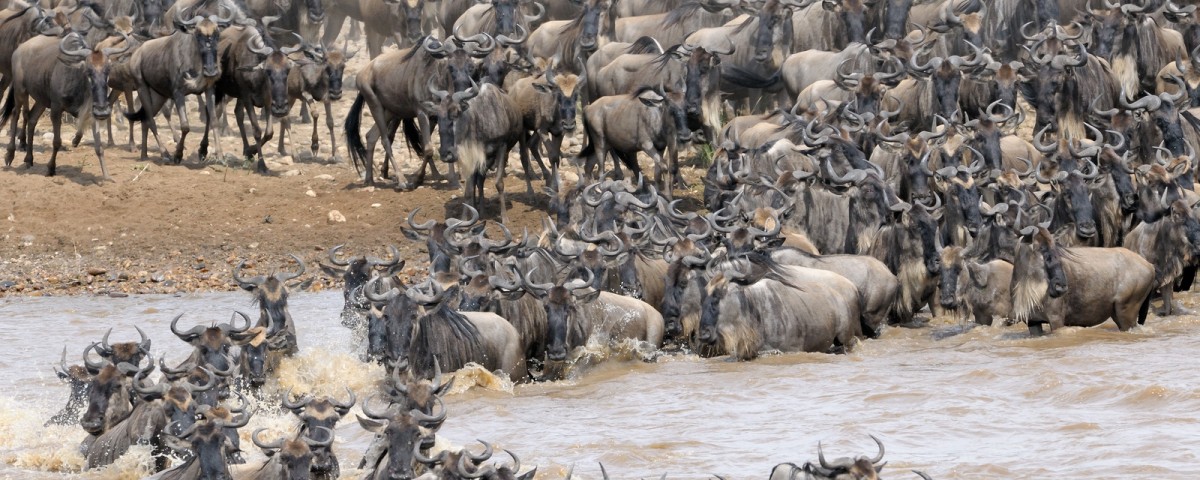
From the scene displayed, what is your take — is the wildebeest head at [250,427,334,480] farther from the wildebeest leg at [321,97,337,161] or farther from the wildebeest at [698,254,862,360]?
the wildebeest leg at [321,97,337,161]

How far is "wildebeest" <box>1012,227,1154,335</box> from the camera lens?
1308 centimetres

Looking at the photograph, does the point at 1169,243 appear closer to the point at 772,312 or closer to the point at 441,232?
the point at 772,312

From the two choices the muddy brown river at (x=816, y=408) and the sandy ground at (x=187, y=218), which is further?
the sandy ground at (x=187, y=218)

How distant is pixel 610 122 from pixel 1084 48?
191 inches

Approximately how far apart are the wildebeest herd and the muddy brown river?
0.84ft

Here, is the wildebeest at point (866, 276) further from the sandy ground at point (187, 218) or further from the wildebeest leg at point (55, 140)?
the wildebeest leg at point (55, 140)

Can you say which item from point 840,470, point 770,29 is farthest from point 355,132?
point 840,470

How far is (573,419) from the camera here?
11.6 meters

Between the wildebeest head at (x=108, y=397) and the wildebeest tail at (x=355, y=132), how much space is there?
32.0ft

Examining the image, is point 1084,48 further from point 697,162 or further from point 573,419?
point 573,419

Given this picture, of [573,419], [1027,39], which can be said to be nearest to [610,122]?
[1027,39]

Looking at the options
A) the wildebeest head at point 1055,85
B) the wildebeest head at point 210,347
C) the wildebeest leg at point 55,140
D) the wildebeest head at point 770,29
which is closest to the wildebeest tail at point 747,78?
the wildebeest head at point 770,29

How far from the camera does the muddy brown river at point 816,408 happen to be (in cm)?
1034

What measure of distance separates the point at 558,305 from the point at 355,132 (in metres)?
8.11
